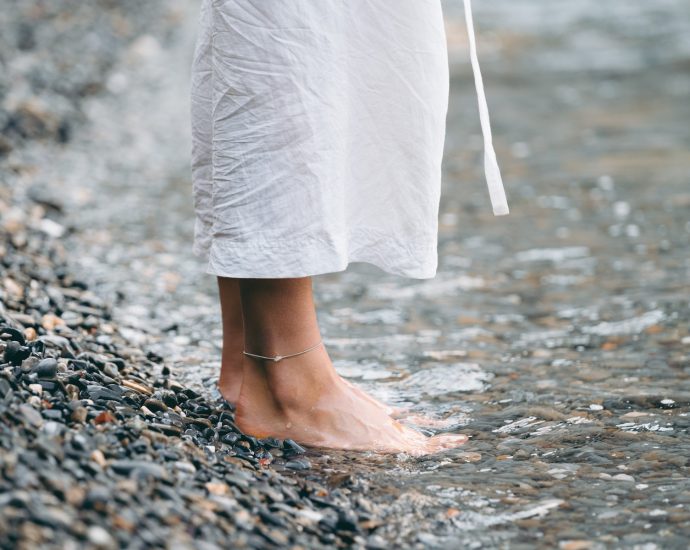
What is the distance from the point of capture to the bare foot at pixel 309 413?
243 centimetres

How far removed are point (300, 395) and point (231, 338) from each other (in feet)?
1.01

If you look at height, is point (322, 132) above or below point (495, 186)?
above

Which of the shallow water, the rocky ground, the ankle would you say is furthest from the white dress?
the shallow water

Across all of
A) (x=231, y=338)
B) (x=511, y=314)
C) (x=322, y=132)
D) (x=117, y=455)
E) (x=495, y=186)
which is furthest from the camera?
(x=511, y=314)

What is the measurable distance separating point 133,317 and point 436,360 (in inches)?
43.4

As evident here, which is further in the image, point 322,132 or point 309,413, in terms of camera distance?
point 309,413

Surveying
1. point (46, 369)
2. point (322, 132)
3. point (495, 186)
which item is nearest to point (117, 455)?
point (46, 369)

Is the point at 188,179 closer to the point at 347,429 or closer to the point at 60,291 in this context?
the point at 60,291

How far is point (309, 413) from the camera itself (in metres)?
2.46

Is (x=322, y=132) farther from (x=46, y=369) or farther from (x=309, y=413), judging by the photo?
(x=46, y=369)

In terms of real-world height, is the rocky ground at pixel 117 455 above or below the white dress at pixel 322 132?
below

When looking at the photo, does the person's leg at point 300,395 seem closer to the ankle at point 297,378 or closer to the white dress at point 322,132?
the ankle at point 297,378

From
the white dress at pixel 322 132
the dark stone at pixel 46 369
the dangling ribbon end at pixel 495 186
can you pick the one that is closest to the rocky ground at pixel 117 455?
the dark stone at pixel 46 369

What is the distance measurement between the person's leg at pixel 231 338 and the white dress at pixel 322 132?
0.35 m
